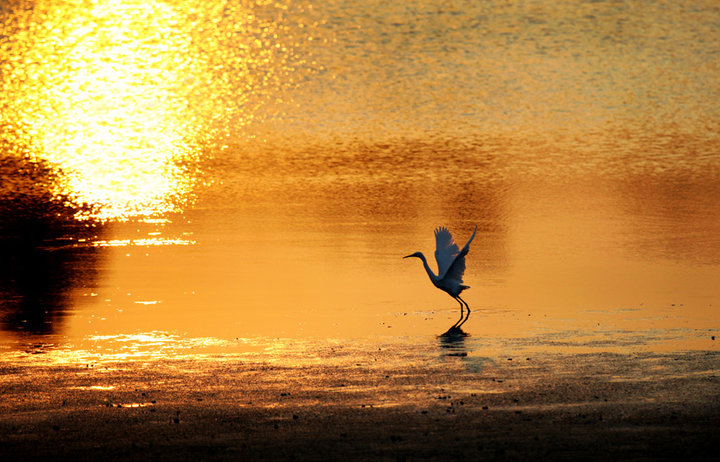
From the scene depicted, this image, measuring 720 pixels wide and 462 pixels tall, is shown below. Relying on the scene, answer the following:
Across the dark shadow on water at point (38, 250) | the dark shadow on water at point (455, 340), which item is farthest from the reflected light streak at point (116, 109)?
the dark shadow on water at point (455, 340)

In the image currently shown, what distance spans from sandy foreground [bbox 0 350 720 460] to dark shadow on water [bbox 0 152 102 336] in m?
4.96

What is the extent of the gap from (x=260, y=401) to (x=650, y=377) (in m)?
5.49

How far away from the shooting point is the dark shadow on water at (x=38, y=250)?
21.1 m

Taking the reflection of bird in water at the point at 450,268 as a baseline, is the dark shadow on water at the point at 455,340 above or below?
below

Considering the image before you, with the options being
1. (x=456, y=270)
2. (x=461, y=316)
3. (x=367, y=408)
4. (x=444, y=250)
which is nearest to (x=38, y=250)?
(x=444, y=250)

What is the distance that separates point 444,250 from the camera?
888 inches

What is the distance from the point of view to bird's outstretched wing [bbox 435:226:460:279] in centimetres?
2231

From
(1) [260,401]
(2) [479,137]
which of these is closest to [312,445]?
(1) [260,401]

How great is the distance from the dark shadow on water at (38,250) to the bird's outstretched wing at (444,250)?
7812mm

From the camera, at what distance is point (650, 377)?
48.5ft

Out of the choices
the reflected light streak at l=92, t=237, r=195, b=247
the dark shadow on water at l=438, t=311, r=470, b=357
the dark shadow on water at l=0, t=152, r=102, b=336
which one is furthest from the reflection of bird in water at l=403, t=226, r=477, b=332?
the reflected light streak at l=92, t=237, r=195, b=247

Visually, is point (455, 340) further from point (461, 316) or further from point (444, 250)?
point (444, 250)

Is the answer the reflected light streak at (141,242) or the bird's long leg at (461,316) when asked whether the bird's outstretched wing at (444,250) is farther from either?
the reflected light streak at (141,242)

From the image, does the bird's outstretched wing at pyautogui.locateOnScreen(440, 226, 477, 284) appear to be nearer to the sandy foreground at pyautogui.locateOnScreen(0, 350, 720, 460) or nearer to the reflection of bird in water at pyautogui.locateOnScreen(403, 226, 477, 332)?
the reflection of bird in water at pyautogui.locateOnScreen(403, 226, 477, 332)
